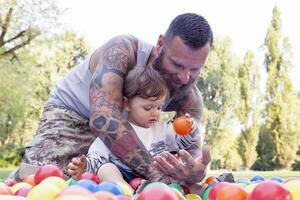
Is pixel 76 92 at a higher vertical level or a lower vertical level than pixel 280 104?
higher

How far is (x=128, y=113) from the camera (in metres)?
3.35

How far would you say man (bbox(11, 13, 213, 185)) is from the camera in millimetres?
2742

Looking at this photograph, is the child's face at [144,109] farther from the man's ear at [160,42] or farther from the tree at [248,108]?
the tree at [248,108]

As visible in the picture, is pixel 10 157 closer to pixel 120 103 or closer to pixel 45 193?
pixel 120 103

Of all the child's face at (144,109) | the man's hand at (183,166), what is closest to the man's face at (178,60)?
the child's face at (144,109)

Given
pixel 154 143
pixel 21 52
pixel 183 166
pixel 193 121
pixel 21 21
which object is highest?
pixel 183 166

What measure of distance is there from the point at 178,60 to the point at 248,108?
2953 cm

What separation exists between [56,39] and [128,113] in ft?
56.5

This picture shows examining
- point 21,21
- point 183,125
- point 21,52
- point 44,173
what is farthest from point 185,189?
point 21,52

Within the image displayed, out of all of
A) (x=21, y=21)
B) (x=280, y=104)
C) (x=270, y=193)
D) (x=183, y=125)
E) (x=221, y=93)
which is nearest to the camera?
(x=270, y=193)

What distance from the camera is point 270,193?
1700mm

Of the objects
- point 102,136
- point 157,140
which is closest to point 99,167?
point 102,136

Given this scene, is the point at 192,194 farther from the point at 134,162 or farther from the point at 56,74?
the point at 56,74

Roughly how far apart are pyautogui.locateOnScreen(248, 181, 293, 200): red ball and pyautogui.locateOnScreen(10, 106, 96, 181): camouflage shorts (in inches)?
77.2
